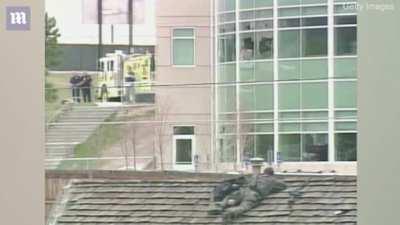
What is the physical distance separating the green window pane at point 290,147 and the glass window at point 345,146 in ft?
0.85

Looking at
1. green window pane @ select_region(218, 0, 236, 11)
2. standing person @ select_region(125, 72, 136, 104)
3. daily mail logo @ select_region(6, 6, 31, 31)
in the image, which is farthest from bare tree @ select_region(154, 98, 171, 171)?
daily mail logo @ select_region(6, 6, 31, 31)

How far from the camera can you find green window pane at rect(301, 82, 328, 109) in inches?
146

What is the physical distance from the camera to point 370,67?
176 cm

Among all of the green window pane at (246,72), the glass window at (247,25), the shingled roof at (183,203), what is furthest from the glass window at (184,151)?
the glass window at (247,25)

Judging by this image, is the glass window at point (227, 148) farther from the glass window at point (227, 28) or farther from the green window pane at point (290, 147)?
the glass window at point (227, 28)

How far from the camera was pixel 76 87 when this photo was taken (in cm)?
376

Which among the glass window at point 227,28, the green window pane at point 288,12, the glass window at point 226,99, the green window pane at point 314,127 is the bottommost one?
the green window pane at point 314,127

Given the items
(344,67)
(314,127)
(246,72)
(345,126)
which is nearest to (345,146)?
(345,126)

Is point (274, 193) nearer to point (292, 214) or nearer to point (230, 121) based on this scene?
point (292, 214)

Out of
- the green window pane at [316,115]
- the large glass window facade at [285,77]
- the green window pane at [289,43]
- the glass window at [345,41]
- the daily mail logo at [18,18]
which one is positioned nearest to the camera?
the daily mail logo at [18,18]

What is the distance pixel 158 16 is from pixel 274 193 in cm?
120

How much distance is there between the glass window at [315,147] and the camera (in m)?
3.65

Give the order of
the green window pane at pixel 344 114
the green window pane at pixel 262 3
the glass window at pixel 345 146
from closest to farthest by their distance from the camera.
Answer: the glass window at pixel 345 146
the green window pane at pixel 344 114
the green window pane at pixel 262 3

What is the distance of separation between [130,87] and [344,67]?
1.13 m
